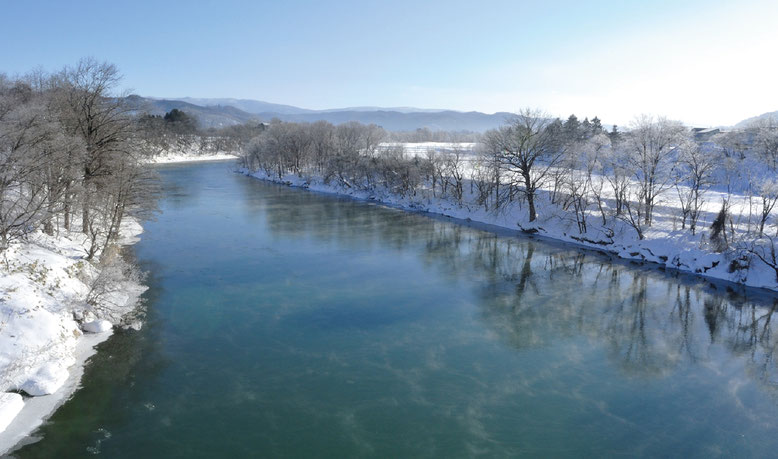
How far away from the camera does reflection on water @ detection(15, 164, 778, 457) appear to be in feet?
36.6

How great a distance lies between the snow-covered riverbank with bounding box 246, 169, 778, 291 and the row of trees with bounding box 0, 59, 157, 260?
28.3 meters

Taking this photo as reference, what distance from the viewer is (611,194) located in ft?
127

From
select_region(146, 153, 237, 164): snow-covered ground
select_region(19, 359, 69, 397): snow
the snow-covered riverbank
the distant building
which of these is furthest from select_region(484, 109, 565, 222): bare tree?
select_region(146, 153, 237, 164): snow-covered ground

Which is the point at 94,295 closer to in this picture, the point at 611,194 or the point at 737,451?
the point at 737,451

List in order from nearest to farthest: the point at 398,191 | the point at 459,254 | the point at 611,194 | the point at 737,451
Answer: the point at 737,451 < the point at 459,254 < the point at 611,194 < the point at 398,191

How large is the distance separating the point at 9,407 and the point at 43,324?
367cm

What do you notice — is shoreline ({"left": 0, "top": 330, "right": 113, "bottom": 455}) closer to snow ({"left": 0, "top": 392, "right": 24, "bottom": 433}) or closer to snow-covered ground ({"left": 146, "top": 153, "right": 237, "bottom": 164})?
snow ({"left": 0, "top": 392, "right": 24, "bottom": 433})

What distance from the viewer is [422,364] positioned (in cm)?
1484

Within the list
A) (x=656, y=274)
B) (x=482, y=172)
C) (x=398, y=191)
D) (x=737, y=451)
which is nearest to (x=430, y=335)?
(x=737, y=451)

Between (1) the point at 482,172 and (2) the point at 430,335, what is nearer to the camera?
(2) the point at 430,335

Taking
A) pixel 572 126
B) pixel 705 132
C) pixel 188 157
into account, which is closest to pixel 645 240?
pixel 572 126

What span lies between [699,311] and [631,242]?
1092 cm

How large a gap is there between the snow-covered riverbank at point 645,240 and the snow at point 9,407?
104 feet

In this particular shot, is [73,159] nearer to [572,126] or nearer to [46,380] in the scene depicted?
[46,380]
